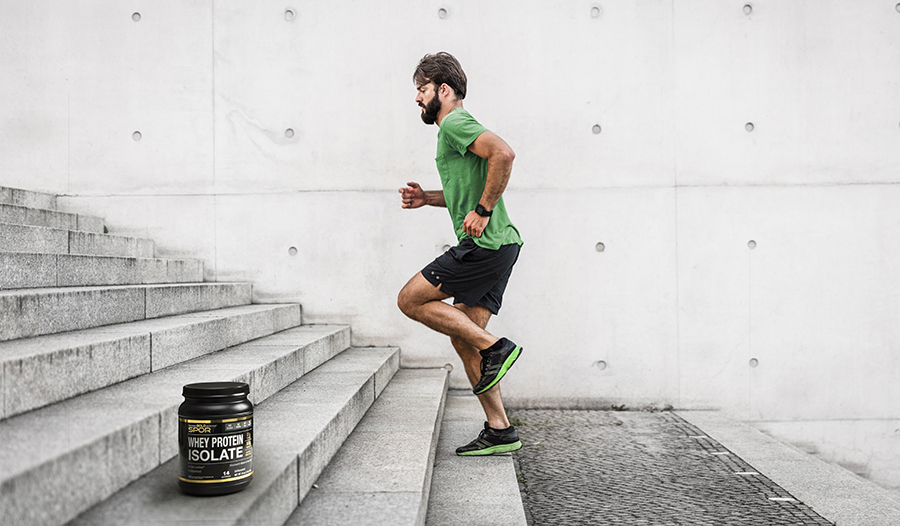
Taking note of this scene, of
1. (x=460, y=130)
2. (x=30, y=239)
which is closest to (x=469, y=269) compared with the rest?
(x=460, y=130)

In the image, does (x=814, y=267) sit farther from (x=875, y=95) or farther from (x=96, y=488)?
(x=96, y=488)

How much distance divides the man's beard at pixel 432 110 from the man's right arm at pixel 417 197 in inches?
10.9

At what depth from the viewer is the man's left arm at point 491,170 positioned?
2445 mm

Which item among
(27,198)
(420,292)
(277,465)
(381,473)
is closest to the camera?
(277,465)

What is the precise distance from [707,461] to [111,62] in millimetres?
4419

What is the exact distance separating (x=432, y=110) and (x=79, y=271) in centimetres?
166

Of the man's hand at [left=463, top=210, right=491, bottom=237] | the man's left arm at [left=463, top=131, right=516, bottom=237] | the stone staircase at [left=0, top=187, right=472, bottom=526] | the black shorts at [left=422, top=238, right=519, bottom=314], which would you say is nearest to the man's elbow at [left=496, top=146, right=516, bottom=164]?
the man's left arm at [left=463, top=131, right=516, bottom=237]

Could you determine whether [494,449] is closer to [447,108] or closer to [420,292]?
[420,292]

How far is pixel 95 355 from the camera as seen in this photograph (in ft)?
6.31

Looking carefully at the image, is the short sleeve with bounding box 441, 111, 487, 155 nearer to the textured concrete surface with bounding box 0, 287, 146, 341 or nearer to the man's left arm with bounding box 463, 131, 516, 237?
the man's left arm with bounding box 463, 131, 516, 237

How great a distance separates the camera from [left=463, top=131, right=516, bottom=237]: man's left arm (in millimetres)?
2445

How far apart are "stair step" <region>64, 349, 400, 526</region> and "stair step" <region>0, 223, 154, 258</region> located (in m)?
1.36

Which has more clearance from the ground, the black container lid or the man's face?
the man's face

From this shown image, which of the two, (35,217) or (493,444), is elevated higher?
(35,217)
